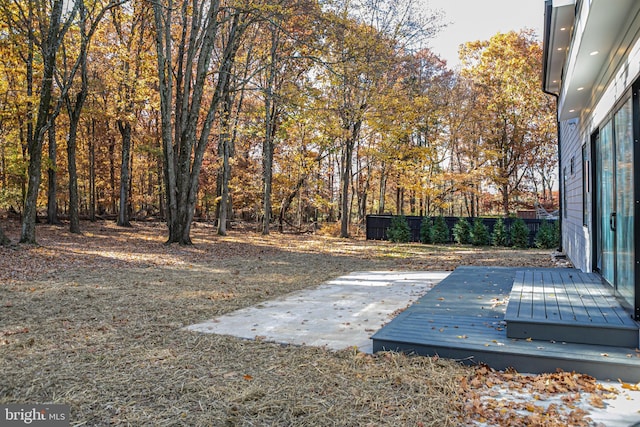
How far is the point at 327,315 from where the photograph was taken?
4914 millimetres

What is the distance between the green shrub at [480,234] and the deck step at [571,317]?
10.1 meters

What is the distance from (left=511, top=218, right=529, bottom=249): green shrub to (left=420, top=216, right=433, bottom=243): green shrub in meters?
2.69

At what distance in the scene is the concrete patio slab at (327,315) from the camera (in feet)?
13.3

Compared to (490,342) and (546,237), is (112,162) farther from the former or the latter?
(490,342)

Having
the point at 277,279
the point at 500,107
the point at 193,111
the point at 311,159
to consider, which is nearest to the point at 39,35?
the point at 193,111

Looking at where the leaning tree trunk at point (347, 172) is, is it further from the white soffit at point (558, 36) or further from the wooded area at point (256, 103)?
the white soffit at point (558, 36)

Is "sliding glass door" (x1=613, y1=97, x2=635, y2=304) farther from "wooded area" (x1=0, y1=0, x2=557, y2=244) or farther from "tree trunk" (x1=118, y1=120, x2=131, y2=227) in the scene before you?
"tree trunk" (x1=118, y1=120, x2=131, y2=227)

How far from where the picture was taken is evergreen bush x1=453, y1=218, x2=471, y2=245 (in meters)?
15.0

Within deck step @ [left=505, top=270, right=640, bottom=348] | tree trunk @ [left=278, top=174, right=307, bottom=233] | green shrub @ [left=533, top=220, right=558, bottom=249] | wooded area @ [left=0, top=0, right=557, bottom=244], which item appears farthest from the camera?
tree trunk @ [left=278, top=174, right=307, bottom=233]

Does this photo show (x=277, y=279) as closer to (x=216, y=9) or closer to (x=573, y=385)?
(x=573, y=385)

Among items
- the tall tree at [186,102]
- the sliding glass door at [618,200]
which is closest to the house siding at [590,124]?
the sliding glass door at [618,200]

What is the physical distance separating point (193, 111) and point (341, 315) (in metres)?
8.27

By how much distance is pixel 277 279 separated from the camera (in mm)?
7609

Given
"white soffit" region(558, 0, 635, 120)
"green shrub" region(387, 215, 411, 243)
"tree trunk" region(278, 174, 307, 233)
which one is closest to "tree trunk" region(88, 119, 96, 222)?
"tree trunk" region(278, 174, 307, 233)
